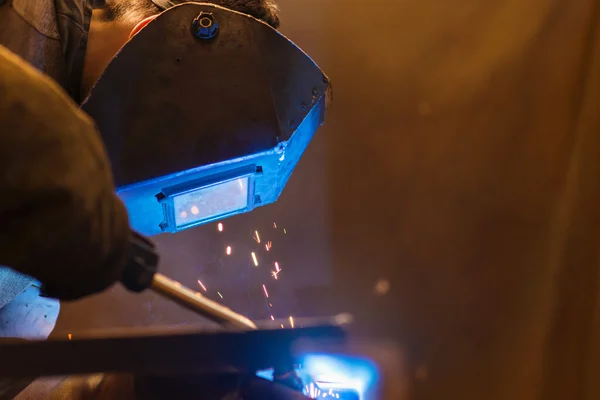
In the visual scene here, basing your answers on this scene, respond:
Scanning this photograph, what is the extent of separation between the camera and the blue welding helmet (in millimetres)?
896

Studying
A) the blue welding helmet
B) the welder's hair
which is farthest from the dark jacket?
the welder's hair

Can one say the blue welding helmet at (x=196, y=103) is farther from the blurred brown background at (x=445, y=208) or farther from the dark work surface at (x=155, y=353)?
the blurred brown background at (x=445, y=208)

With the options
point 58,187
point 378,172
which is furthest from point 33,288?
point 378,172

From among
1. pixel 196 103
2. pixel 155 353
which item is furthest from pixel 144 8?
pixel 155 353

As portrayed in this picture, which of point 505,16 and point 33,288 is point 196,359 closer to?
point 33,288

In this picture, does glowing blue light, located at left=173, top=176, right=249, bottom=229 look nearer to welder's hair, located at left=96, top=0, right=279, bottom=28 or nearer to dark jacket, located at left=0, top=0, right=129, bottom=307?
welder's hair, located at left=96, top=0, right=279, bottom=28

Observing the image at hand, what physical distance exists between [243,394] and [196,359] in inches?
5.0

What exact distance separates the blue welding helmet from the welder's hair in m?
0.13

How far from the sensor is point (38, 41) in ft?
2.84

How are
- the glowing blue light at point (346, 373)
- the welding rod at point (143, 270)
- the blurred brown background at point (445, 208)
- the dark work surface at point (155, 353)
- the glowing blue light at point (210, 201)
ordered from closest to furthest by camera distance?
the dark work surface at point (155, 353) → the welding rod at point (143, 270) → the glowing blue light at point (346, 373) → the glowing blue light at point (210, 201) → the blurred brown background at point (445, 208)

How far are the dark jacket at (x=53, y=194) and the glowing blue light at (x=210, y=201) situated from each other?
21.2 inches

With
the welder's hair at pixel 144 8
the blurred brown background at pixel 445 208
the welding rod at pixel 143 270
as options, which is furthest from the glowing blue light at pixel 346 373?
the blurred brown background at pixel 445 208

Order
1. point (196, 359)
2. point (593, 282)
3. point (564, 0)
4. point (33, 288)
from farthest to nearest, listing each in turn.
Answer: point (564, 0)
point (593, 282)
point (33, 288)
point (196, 359)

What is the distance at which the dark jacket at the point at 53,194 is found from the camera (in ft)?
1.37
